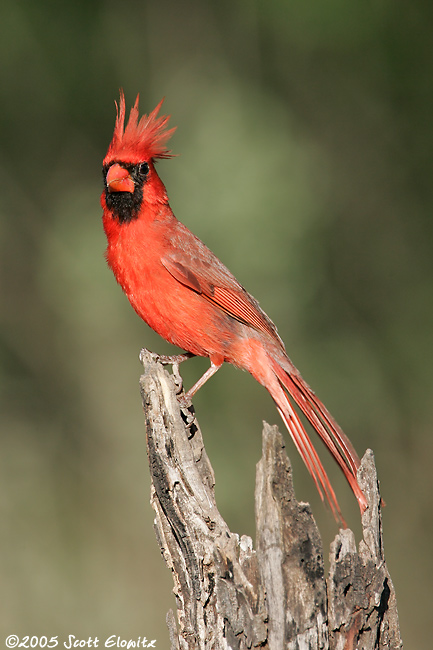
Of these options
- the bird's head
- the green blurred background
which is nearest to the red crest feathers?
the bird's head

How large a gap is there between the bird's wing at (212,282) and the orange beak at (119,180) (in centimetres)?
35

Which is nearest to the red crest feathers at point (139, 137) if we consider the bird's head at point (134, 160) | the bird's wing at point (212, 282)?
the bird's head at point (134, 160)

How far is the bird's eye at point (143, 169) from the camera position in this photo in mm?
3330

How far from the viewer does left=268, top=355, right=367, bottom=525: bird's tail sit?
2.81 meters

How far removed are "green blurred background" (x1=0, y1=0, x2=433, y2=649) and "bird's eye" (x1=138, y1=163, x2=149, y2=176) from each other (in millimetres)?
1922

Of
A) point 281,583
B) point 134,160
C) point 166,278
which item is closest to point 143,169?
point 134,160

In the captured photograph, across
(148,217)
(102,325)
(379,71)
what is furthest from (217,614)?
(379,71)

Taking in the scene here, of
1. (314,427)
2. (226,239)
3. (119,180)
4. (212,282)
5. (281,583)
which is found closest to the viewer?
(281,583)

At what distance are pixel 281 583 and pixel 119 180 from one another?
6.25 ft

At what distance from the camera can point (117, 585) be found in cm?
497

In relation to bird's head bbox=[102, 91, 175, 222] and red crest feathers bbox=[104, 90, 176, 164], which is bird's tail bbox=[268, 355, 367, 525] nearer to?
bird's head bbox=[102, 91, 175, 222]

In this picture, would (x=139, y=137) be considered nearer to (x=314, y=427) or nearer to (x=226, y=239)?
(x=314, y=427)

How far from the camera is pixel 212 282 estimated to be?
11.4 ft

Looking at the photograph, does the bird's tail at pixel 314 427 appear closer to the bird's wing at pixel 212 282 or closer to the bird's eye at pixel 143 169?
the bird's wing at pixel 212 282
